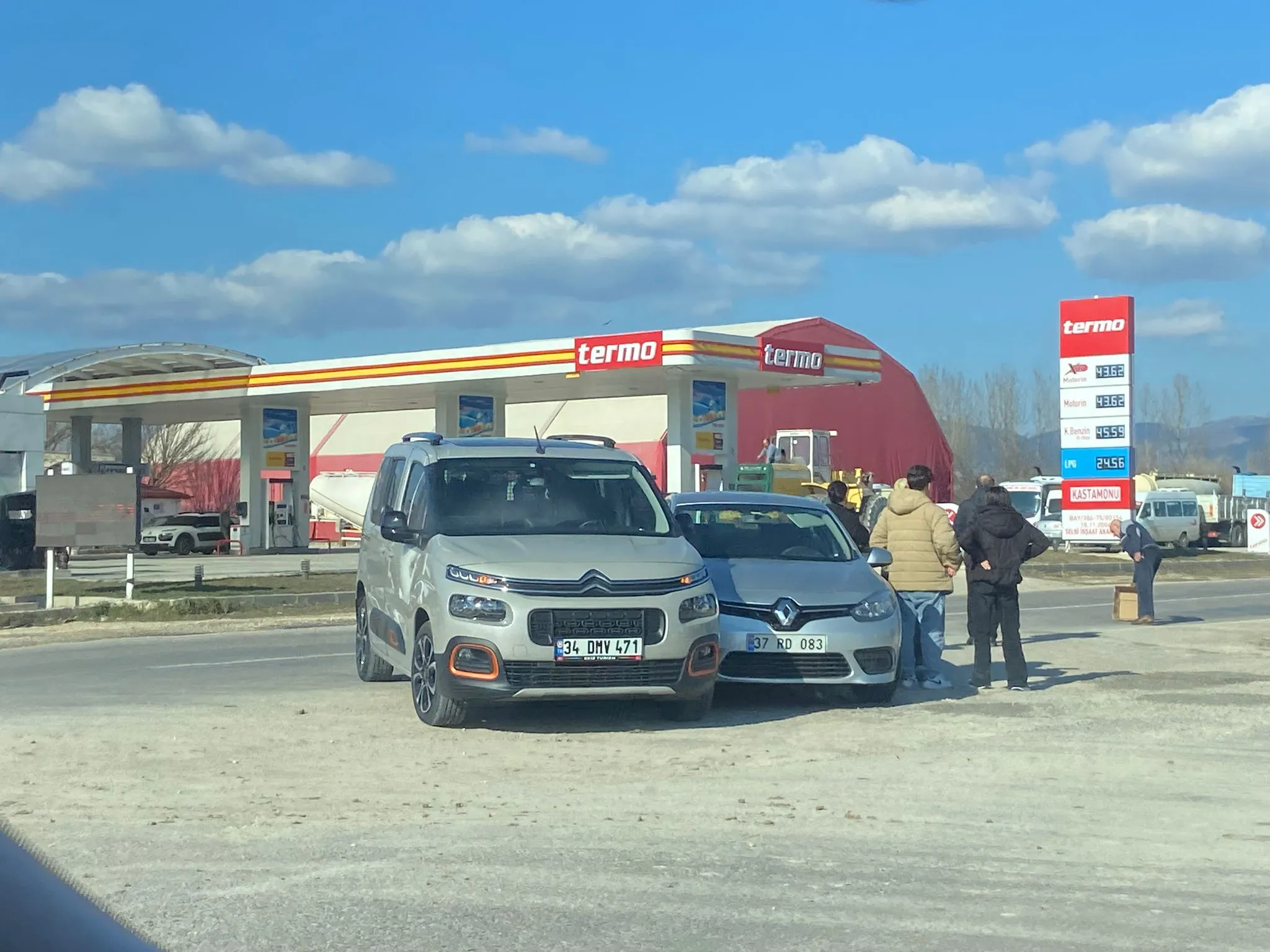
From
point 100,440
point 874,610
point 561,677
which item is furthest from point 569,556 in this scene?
point 100,440

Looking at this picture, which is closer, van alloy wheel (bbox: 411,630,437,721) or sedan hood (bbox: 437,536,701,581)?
sedan hood (bbox: 437,536,701,581)

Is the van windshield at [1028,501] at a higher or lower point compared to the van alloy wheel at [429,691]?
higher

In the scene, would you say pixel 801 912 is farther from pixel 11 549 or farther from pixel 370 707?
pixel 11 549

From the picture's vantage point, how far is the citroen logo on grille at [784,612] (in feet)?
36.2

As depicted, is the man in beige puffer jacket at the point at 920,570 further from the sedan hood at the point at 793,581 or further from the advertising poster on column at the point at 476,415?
the advertising poster on column at the point at 476,415

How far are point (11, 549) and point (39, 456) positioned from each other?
615 cm

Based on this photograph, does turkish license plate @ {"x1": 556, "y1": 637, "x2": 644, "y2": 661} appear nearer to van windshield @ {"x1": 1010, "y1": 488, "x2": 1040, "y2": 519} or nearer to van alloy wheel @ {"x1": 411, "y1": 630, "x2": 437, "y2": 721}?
van alloy wheel @ {"x1": 411, "y1": 630, "x2": 437, "y2": 721}

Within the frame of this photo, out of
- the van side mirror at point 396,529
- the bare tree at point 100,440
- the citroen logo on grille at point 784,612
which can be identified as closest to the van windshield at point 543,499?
the van side mirror at point 396,529

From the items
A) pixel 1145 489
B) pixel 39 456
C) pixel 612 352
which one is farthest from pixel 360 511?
pixel 1145 489

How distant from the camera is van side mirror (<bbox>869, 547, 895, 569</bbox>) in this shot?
11.9 m

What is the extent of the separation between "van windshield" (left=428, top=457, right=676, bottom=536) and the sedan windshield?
1069 mm

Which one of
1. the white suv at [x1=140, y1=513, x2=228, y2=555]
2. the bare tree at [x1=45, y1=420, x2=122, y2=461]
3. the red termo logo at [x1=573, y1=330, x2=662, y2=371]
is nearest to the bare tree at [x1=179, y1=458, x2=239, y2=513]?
the white suv at [x1=140, y1=513, x2=228, y2=555]

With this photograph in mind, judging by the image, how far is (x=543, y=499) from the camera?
35.7ft

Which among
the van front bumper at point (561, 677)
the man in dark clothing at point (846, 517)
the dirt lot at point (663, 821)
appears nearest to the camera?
the dirt lot at point (663, 821)
